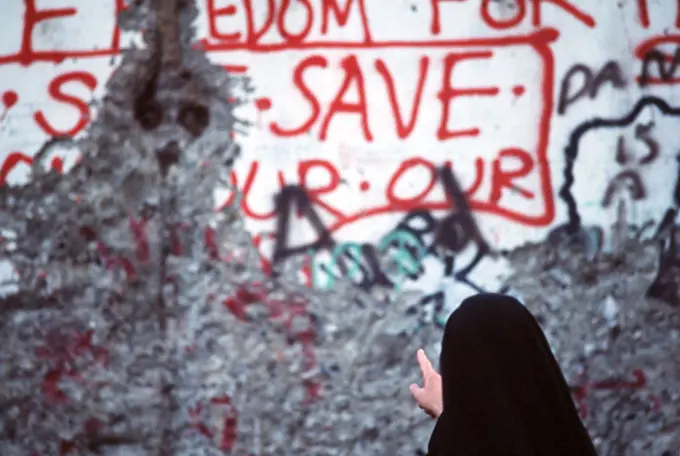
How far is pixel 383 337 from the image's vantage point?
3.85 meters

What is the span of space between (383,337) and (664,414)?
4.27 ft

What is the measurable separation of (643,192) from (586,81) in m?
0.56

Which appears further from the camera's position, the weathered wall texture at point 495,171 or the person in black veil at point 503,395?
the weathered wall texture at point 495,171

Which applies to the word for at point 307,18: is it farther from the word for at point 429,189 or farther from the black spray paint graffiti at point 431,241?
the black spray paint graffiti at point 431,241

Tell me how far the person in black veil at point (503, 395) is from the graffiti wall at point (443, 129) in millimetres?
1464

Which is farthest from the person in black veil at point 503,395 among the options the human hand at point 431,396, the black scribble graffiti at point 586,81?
the black scribble graffiti at point 586,81

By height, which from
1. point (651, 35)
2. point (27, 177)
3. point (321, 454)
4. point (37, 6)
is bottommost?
point (321, 454)

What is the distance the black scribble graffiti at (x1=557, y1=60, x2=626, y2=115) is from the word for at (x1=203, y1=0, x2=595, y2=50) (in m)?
0.21

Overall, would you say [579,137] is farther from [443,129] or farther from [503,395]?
[503,395]

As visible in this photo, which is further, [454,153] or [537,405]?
[454,153]

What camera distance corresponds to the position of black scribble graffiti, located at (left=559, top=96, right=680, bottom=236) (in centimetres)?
383

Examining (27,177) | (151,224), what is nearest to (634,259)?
(151,224)

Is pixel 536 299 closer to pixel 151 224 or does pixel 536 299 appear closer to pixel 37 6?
pixel 151 224

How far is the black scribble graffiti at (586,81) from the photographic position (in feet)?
12.6
